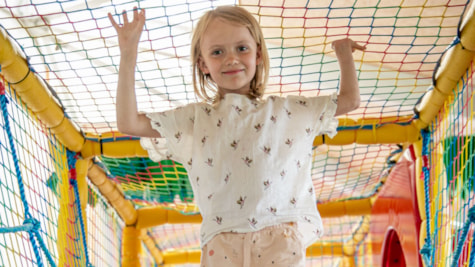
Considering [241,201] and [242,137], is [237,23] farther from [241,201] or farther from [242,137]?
[241,201]

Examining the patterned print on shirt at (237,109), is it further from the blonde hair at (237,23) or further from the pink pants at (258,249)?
the pink pants at (258,249)

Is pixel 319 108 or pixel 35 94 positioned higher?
pixel 35 94

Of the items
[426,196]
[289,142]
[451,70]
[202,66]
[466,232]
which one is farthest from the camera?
[426,196]

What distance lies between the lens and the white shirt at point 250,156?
1108 millimetres

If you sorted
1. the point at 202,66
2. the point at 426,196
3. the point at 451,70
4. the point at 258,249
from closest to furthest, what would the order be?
the point at 258,249 < the point at 202,66 < the point at 451,70 < the point at 426,196

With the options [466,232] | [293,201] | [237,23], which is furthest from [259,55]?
[466,232]

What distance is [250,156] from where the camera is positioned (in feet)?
3.73

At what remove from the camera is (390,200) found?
2.41 meters

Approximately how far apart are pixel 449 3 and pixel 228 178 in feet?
2.82


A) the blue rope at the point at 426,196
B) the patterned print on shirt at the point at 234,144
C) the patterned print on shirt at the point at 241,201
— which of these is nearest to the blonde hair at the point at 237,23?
the patterned print on shirt at the point at 234,144

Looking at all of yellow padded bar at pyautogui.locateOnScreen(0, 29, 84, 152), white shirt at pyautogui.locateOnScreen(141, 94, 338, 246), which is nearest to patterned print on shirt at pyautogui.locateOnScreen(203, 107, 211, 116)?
white shirt at pyautogui.locateOnScreen(141, 94, 338, 246)

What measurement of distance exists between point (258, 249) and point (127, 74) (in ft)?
1.30

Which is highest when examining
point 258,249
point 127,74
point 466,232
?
point 127,74

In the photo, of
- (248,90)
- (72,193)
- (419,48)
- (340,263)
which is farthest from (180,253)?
(248,90)
